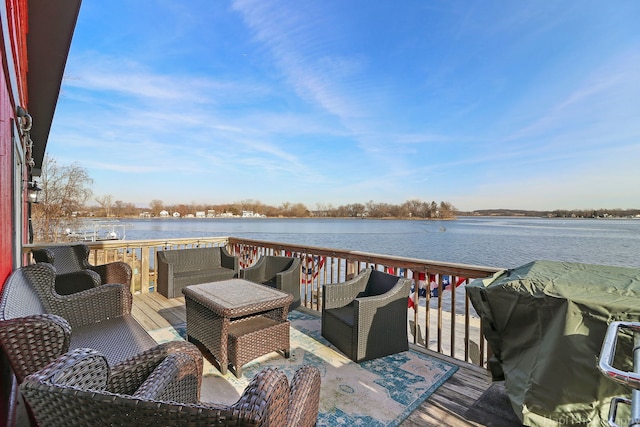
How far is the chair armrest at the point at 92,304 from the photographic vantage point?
2.41 metres

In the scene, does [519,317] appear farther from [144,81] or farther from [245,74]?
[245,74]

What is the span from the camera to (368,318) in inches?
108

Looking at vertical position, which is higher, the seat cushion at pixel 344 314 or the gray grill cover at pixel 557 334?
the gray grill cover at pixel 557 334

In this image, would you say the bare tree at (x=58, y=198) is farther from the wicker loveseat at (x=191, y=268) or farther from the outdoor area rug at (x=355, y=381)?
the outdoor area rug at (x=355, y=381)

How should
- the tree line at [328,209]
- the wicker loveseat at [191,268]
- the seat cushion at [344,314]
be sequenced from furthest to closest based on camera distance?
the tree line at [328,209]
the wicker loveseat at [191,268]
the seat cushion at [344,314]

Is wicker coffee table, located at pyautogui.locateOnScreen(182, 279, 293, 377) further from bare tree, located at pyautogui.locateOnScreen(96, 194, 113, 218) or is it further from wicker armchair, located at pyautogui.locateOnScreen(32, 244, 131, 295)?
bare tree, located at pyautogui.locateOnScreen(96, 194, 113, 218)

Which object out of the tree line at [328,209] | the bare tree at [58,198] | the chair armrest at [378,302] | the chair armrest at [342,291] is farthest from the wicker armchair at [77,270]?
the tree line at [328,209]

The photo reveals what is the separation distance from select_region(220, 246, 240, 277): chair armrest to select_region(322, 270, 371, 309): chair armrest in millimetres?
2200

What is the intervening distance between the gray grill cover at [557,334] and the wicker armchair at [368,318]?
931mm

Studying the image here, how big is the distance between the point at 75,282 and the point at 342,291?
2989 mm

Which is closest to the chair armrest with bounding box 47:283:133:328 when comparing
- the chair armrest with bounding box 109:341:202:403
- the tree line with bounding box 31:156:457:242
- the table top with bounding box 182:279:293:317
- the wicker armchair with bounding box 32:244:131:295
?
the table top with bounding box 182:279:293:317

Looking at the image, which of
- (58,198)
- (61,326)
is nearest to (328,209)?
(58,198)

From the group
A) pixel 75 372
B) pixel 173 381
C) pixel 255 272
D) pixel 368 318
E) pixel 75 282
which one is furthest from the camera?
pixel 255 272

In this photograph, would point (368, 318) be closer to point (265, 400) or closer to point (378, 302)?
point (378, 302)
